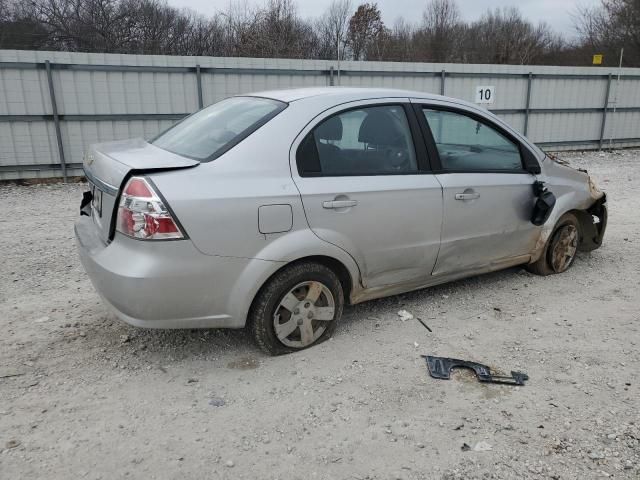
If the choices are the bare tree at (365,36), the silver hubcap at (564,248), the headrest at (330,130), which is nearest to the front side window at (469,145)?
the headrest at (330,130)

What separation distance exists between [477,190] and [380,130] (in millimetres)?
898

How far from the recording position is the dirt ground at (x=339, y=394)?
243 centimetres

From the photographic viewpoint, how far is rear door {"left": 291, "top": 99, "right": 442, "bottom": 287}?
319cm

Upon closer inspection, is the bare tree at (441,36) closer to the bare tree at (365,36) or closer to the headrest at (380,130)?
the bare tree at (365,36)

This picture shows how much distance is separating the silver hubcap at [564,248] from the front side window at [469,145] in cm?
94

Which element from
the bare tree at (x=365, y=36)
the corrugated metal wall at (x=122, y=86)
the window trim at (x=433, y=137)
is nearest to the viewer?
the window trim at (x=433, y=137)

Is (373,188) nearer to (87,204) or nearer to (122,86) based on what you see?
(87,204)

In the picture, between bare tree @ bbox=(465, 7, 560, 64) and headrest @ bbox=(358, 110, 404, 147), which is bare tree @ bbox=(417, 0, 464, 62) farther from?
headrest @ bbox=(358, 110, 404, 147)

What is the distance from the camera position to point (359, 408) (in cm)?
283

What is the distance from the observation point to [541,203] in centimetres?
428

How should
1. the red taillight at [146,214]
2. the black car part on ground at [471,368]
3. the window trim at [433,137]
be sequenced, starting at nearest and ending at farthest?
the red taillight at [146,214]
the black car part on ground at [471,368]
the window trim at [433,137]

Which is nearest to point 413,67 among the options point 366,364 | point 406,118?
point 406,118

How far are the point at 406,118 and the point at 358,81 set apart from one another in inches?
345

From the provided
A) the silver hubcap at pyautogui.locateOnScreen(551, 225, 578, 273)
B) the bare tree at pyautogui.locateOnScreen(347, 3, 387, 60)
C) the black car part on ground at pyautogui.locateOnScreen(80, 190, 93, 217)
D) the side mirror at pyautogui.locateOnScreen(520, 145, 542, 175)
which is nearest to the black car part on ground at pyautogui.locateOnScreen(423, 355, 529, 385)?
the side mirror at pyautogui.locateOnScreen(520, 145, 542, 175)
